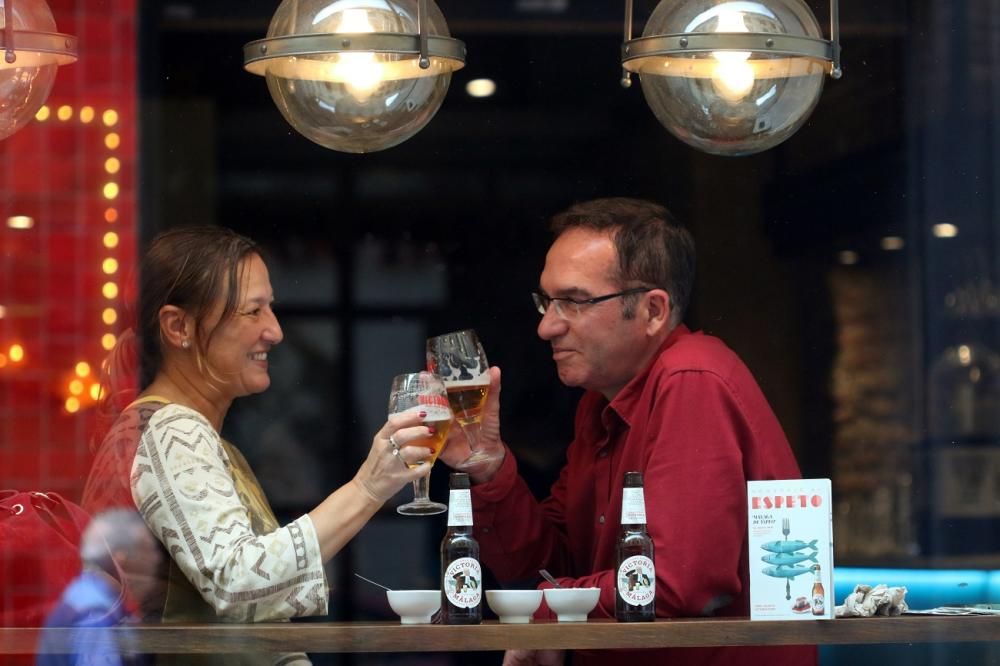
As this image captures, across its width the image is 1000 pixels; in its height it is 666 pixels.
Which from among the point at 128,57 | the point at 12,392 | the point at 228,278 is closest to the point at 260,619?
the point at 228,278

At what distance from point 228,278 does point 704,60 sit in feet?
3.38

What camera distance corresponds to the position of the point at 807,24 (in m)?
2.84

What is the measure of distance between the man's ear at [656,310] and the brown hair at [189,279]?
0.83 metres

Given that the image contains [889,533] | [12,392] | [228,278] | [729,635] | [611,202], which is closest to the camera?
[729,635]

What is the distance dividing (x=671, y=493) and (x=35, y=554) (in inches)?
44.0

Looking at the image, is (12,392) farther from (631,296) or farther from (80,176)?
(631,296)

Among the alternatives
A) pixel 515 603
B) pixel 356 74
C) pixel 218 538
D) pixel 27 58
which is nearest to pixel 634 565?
pixel 515 603

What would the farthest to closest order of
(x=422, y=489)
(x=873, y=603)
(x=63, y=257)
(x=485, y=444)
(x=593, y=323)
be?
(x=63, y=257)
(x=485, y=444)
(x=593, y=323)
(x=422, y=489)
(x=873, y=603)

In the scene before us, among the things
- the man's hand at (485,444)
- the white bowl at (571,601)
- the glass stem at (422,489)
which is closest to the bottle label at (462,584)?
the white bowl at (571,601)

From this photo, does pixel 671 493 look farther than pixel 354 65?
Yes

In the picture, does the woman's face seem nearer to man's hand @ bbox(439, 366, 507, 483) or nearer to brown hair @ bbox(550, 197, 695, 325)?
man's hand @ bbox(439, 366, 507, 483)

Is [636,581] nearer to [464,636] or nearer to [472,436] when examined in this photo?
[464,636]

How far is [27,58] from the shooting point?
292 cm

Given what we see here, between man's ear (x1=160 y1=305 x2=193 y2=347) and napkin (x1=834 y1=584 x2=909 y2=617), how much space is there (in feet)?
4.34
